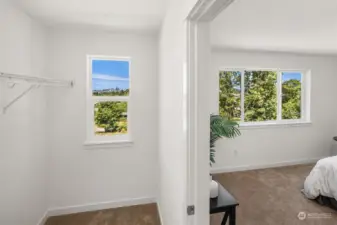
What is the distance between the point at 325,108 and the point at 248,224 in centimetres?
362

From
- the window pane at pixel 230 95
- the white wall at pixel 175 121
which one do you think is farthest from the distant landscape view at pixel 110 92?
the window pane at pixel 230 95

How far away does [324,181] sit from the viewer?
9.19ft

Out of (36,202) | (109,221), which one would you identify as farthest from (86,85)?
(109,221)

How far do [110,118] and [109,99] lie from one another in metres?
0.27

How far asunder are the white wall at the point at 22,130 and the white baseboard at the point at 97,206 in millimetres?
167

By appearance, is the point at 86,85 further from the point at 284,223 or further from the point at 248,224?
the point at 284,223

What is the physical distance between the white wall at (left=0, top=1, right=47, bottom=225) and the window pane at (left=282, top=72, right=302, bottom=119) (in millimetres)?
4495

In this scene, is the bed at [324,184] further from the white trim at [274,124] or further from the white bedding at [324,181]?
the white trim at [274,124]

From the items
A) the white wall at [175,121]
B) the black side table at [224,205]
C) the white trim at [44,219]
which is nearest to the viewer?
the white wall at [175,121]

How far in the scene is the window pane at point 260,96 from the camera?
424 cm

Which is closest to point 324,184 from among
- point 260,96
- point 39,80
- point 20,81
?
point 260,96

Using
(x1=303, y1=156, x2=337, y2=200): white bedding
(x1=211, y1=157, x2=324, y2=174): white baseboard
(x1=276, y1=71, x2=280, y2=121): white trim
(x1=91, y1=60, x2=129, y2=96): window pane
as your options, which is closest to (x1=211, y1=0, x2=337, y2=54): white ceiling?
(x1=276, y1=71, x2=280, y2=121): white trim

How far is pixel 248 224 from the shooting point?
2377 mm

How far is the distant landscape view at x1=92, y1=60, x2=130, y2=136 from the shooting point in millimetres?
2777
